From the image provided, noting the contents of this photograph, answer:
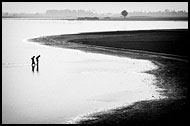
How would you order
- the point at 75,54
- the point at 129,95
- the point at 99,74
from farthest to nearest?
the point at 75,54, the point at 99,74, the point at 129,95

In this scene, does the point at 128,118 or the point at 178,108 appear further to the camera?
the point at 178,108

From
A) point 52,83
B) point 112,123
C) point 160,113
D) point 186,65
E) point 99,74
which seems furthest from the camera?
point 186,65

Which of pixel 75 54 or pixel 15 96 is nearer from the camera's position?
pixel 15 96

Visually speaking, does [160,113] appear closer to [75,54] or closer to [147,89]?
[147,89]

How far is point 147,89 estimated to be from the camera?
801 inches

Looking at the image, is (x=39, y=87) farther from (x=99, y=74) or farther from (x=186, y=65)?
(x=186, y=65)

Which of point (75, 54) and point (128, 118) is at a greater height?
point (75, 54)

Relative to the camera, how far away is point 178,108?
50.5ft

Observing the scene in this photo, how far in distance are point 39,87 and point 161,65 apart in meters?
13.6

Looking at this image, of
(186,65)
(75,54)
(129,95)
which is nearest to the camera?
(129,95)

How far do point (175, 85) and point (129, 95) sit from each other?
Answer: 391 centimetres

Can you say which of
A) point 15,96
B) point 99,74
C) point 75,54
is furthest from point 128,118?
point 75,54

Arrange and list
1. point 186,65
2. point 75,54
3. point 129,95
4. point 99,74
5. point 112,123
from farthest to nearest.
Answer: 1. point 75,54
2. point 186,65
3. point 99,74
4. point 129,95
5. point 112,123

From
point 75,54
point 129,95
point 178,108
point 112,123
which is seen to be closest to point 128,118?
point 112,123
